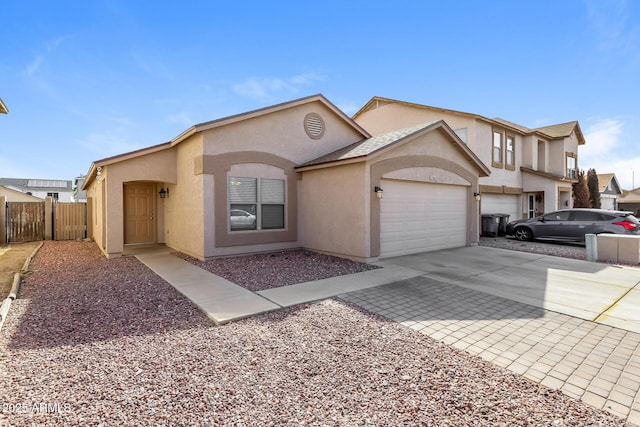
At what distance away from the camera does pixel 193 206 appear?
10219mm

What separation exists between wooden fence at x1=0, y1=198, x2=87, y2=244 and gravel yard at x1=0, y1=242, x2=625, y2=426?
41.7 feet

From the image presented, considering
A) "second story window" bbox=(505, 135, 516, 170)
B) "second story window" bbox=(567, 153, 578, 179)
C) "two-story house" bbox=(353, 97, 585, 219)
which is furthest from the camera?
"second story window" bbox=(567, 153, 578, 179)

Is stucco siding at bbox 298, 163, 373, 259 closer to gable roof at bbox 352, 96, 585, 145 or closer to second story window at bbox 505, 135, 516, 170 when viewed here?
gable roof at bbox 352, 96, 585, 145

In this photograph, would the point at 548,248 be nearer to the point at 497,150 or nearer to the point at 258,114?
the point at 497,150

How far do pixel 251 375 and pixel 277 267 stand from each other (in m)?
5.30

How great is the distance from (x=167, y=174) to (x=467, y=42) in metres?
12.5

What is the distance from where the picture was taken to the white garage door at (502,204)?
57.5 feet

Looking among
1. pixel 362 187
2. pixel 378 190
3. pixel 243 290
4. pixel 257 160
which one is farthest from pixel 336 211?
pixel 243 290

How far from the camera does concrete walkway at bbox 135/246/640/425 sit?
3.46m

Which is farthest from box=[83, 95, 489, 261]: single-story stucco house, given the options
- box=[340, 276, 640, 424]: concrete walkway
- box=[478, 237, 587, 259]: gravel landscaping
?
box=[340, 276, 640, 424]: concrete walkway

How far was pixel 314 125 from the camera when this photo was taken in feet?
39.3

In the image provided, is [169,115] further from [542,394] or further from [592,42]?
[592,42]

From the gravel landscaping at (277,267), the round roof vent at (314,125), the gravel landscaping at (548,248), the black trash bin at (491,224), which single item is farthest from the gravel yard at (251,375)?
the black trash bin at (491,224)

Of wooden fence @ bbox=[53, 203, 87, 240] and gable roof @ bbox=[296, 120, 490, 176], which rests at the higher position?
gable roof @ bbox=[296, 120, 490, 176]
